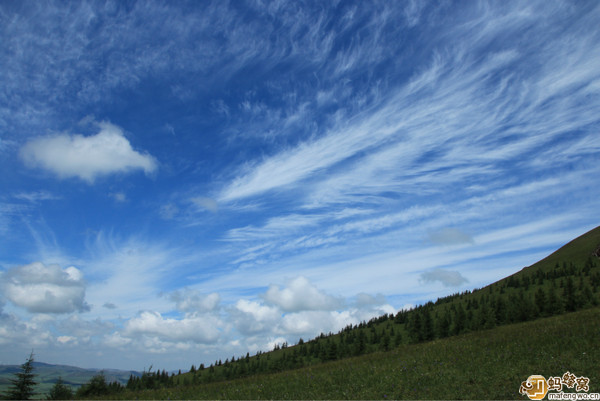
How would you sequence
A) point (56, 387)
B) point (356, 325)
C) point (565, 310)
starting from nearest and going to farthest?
point (56, 387) → point (565, 310) → point (356, 325)

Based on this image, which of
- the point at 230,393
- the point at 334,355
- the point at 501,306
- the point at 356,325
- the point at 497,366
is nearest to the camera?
the point at 497,366

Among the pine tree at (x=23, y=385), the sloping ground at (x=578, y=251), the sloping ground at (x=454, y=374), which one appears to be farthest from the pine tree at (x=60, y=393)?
the sloping ground at (x=578, y=251)

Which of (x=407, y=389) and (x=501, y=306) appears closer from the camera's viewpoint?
(x=407, y=389)

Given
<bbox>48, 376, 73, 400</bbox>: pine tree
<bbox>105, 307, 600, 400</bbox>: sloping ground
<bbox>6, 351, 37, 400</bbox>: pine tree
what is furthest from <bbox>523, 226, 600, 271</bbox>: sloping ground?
<bbox>6, 351, 37, 400</bbox>: pine tree

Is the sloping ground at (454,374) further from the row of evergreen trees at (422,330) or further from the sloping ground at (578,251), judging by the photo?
the sloping ground at (578,251)

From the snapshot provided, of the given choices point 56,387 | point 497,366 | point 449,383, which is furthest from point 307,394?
point 56,387

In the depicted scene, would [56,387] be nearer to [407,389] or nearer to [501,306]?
[407,389]

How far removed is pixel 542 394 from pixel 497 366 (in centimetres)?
502

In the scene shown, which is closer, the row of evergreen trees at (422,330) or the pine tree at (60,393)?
the pine tree at (60,393)

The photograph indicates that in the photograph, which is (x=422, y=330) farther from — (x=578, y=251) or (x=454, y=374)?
(x=578, y=251)

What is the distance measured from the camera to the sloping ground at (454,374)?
18.3m

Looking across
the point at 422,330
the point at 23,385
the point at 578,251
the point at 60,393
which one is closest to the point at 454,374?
the point at 60,393

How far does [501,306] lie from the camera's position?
73.6 meters

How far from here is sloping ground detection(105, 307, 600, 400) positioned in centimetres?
1830
